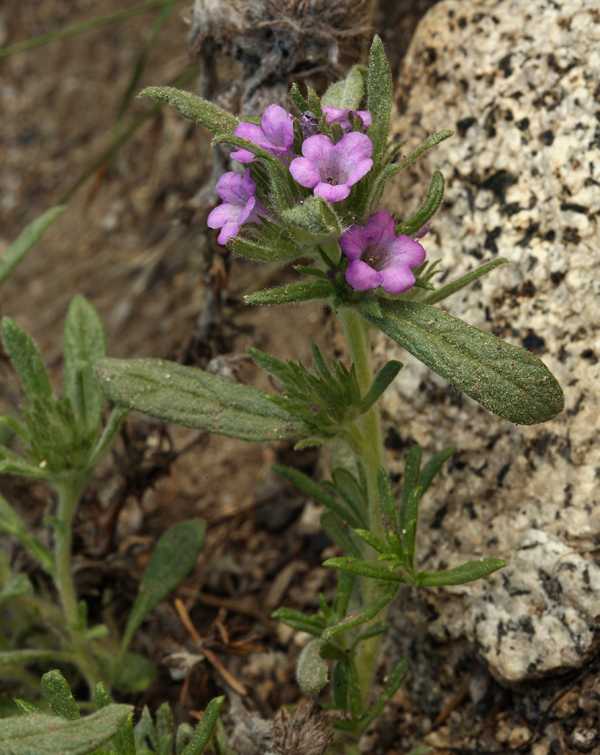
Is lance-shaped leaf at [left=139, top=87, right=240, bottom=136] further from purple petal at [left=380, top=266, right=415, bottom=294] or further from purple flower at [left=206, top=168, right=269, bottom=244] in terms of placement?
purple petal at [left=380, top=266, right=415, bottom=294]

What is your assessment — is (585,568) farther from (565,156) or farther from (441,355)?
(565,156)

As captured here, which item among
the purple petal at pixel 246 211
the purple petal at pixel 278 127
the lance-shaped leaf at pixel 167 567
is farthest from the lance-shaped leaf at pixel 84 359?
the purple petal at pixel 278 127

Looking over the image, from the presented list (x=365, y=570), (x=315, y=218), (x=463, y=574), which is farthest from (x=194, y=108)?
(x=463, y=574)

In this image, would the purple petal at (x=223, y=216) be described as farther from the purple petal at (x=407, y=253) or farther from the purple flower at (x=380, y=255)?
the purple petal at (x=407, y=253)

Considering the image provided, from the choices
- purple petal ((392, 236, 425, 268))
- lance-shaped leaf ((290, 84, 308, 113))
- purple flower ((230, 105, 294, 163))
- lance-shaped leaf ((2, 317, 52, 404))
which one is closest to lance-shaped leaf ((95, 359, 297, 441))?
lance-shaped leaf ((2, 317, 52, 404))

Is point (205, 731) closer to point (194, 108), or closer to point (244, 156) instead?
point (244, 156)

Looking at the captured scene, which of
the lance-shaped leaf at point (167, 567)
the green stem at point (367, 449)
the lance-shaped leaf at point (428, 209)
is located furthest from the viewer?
the lance-shaped leaf at point (167, 567)

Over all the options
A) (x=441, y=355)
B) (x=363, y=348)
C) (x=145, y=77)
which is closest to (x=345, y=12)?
(x=363, y=348)
